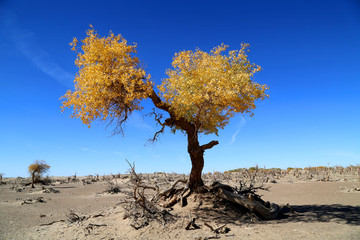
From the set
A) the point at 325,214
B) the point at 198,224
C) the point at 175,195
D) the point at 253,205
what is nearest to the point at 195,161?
the point at 175,195

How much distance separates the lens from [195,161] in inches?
499

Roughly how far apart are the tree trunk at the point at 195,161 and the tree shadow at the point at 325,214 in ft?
13.4

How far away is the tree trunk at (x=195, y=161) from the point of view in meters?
12.6

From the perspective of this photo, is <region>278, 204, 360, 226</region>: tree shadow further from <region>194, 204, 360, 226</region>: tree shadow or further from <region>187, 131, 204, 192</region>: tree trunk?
<region>187, 131, 204, 192</region>: tree trunk

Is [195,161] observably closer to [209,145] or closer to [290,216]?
[209,145]

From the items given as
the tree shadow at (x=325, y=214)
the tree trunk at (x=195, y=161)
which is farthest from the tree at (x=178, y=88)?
the tree shadow at (x=325, y=214)

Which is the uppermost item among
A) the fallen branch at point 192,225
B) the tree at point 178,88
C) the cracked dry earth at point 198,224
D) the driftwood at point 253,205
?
the tree at point 178,88

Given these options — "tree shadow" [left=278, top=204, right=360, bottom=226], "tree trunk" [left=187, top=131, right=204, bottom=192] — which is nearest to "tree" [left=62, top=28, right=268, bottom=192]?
"tree trunk" [left=187, top=131, right=204, bottom=192]

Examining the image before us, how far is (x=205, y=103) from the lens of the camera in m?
11.0

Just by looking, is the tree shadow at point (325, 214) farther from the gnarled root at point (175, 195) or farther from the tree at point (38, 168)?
the tree at point (38, 168)

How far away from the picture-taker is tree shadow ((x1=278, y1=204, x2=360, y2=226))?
10.6 m

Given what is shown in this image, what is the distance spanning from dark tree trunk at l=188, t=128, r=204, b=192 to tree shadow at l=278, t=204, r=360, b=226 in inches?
161

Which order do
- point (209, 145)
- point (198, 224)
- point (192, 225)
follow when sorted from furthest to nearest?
point (209, 145), point (198, 224), point (192, 225)

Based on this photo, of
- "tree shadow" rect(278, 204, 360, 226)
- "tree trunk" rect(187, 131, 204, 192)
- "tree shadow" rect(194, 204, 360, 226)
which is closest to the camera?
"tree shadow" rect(194, 204, 360, 226)
